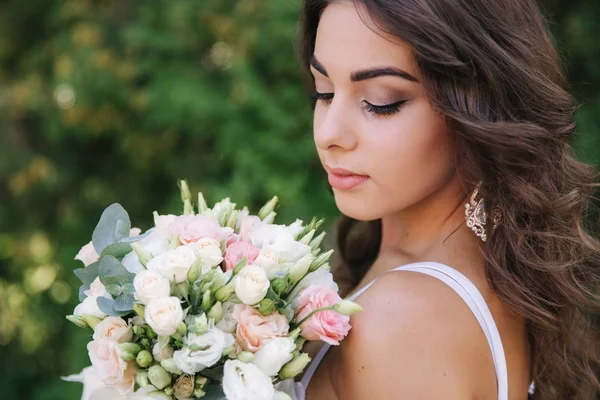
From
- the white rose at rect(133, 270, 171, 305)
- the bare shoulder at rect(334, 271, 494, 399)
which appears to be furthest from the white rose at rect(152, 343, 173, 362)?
A: the bare shoulder at rect(334, 271, 494, 399)

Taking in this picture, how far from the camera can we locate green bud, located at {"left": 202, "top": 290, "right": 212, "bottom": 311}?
63.5 inches

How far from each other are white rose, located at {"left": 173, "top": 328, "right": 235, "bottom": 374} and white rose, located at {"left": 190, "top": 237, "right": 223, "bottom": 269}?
7.1 inches

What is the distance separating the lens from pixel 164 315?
1.54m

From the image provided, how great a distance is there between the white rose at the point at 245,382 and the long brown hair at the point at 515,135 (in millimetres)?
696

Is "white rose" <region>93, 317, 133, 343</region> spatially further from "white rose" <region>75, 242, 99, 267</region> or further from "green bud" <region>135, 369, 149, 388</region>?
"white rose" <region>75, 242, 99, 267</region>

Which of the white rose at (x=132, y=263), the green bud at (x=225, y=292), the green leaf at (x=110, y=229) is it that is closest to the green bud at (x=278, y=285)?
the green bud at (x=225, y=292)

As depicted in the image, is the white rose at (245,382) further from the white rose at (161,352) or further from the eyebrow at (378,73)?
the eyebrow at (378,73)

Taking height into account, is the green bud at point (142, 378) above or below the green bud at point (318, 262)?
below

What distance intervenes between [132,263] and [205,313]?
0.26 metres

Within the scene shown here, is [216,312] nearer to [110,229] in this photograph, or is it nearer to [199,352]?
[199,352]

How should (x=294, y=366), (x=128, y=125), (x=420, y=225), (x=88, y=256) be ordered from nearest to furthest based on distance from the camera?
(x=294, y=366) → (x=88, y=256) → (x=420, y=225) → (x=128, y=125)

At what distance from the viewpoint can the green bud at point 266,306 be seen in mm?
1627

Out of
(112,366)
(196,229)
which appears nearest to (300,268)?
(196,229)

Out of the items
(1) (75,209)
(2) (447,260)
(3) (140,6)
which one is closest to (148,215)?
(1) (75,209)
